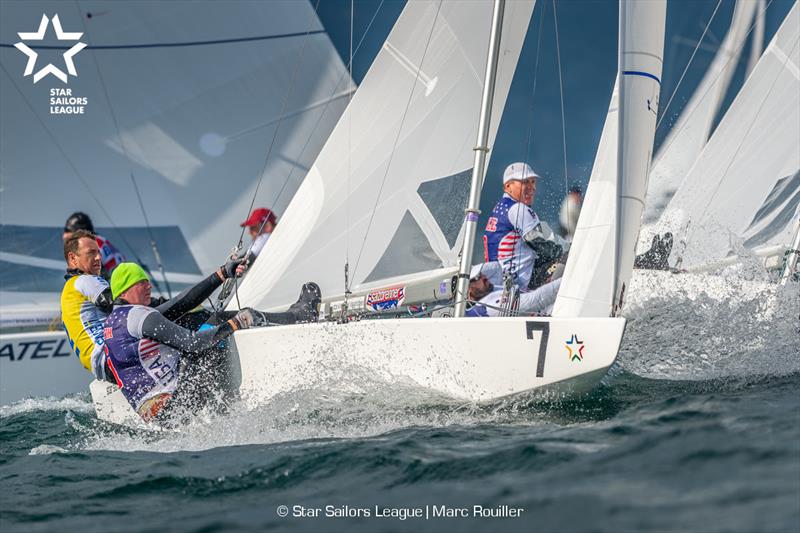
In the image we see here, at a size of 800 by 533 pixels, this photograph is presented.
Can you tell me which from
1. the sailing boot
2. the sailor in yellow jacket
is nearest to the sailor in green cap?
the sailor in yellow jacket

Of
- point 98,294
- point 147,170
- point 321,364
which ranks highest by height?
point 147,170

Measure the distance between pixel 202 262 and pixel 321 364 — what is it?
16.9ft

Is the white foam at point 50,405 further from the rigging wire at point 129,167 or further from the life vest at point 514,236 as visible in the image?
the life vest at point 514,236

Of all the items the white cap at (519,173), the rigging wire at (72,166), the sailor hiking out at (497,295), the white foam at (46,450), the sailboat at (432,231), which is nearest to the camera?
the sailboat at (432,231)

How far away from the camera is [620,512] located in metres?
→ 2.31

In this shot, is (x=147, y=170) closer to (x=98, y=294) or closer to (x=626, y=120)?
(x=98, y=294)

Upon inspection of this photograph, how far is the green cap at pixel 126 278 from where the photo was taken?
14.0 ft

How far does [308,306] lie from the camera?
4887 millimetres

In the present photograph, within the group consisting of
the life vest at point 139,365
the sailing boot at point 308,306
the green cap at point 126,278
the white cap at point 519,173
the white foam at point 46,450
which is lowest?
the white foam at point 46,450

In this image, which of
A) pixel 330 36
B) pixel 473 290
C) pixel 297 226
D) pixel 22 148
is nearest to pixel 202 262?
pixel 22 148

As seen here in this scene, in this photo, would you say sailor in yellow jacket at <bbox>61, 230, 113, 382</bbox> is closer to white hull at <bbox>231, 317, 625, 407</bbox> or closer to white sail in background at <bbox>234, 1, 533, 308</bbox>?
white hull at <bbox>231, 317, 625, 407</bbox>

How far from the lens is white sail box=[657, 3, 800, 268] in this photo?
6758 mm

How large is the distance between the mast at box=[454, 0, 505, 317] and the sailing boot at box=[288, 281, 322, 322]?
2.97 feet

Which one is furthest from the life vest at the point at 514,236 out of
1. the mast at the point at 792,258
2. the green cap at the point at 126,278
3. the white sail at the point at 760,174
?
the green cap at the point at 126,278
